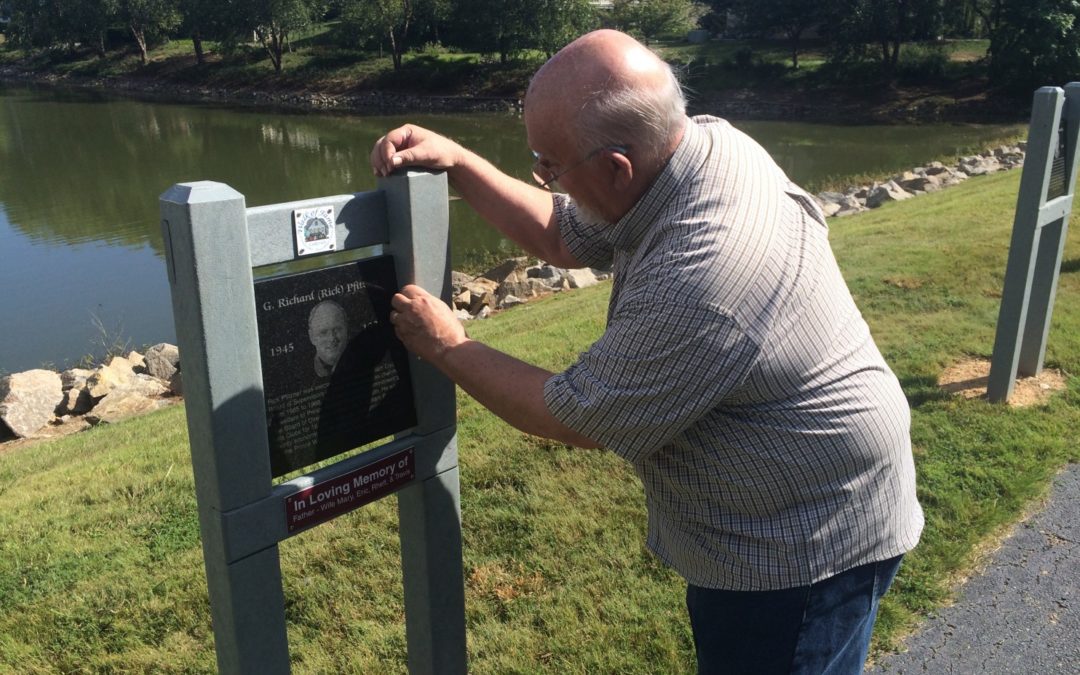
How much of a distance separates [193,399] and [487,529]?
203cm

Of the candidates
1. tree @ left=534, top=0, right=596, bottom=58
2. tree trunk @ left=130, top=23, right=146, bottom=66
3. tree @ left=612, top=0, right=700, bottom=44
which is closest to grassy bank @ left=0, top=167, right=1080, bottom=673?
tree @ left=534, top=0, right=596, bottom=58

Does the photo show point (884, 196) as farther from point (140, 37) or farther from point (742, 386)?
point (140, 37)

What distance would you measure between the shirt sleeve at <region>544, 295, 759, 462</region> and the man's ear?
28 cm

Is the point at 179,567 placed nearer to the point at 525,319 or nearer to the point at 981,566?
the point at 981,566

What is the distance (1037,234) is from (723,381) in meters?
3.91

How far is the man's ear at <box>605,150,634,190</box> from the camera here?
2010 millimetres

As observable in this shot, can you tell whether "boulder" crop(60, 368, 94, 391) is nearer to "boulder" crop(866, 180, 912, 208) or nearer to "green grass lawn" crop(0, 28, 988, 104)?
"boulder" crop(866, 180, 912, 208)

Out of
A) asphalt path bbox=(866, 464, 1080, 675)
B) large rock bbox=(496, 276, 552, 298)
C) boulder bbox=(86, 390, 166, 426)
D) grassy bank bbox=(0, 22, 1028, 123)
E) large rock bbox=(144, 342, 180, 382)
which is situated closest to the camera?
asphalt path bbox=(866, 464, 1080, 675)

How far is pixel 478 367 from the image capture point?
7.39 ft

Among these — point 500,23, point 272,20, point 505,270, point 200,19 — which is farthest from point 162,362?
point 200,19

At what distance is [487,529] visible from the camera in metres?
4.01

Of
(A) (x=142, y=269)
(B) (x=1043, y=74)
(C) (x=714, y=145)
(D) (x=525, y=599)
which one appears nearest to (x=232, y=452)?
(C) (x=714, y=145)

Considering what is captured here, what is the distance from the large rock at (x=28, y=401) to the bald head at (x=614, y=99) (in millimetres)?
7951

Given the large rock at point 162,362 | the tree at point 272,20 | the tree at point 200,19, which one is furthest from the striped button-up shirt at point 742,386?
the tree at point 200,19
